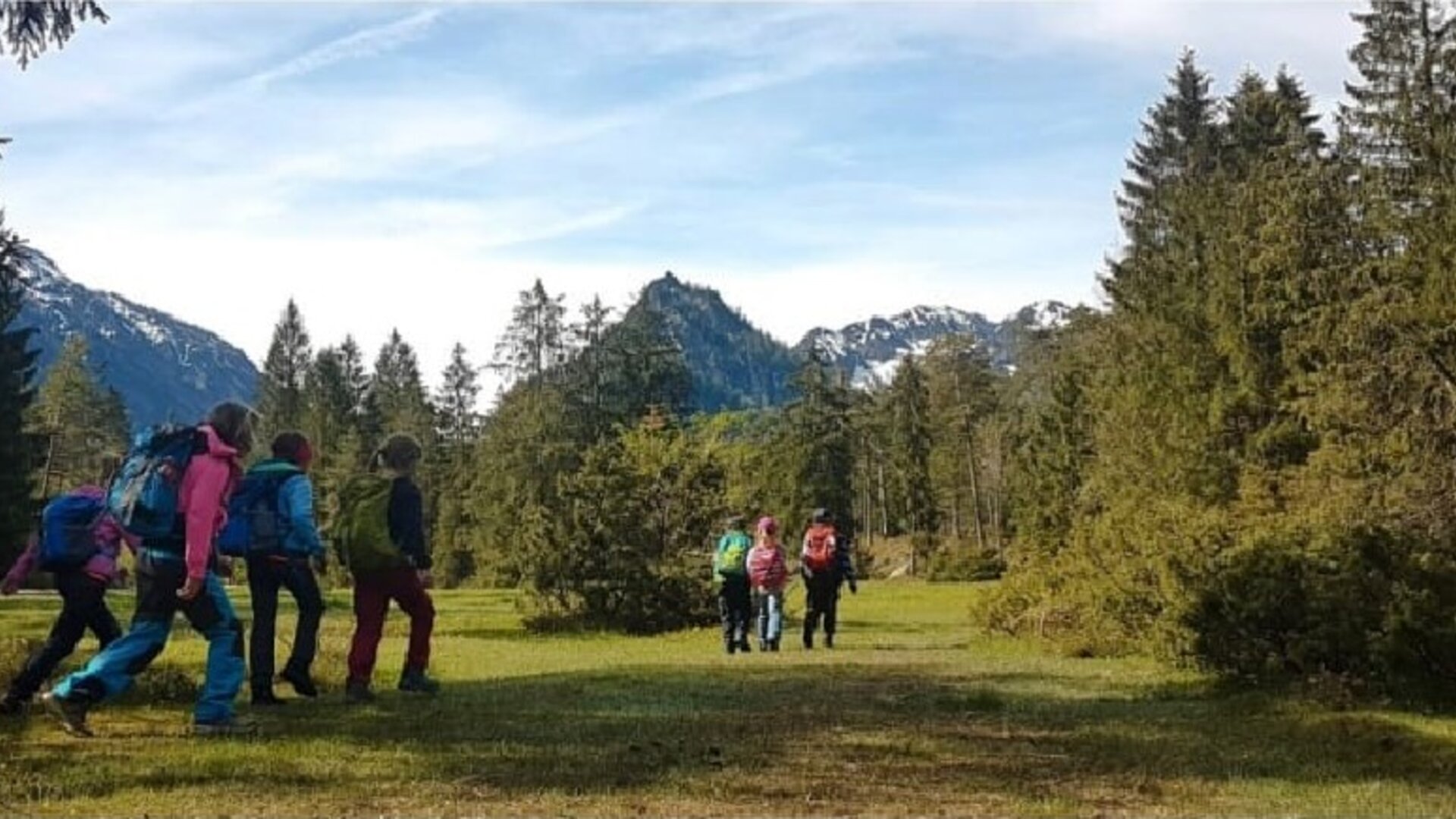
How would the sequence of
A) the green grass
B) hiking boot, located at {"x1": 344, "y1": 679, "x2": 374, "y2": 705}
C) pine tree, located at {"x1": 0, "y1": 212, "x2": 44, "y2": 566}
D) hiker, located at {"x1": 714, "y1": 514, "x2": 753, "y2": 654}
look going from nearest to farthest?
1. the green grass
2. hiking boot, located at {"x1": 344, "y1": 679, "x2": 374, "y2": 705}
3. hiker, located at {"x1": 714, "y1": 514, "x2": 753, "y2": 654}
4. pine tree, located at {"x1": 0, "y1": 212, "x2": 44, "y2": 566}

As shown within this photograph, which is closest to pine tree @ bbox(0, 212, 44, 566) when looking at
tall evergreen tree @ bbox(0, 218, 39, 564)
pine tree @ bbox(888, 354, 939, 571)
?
tall evergreen tree @ bbox(0, 218, 39, 564)

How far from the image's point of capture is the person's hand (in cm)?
885

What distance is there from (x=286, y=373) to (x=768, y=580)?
9853 centimetres

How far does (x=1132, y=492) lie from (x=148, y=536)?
2850cm

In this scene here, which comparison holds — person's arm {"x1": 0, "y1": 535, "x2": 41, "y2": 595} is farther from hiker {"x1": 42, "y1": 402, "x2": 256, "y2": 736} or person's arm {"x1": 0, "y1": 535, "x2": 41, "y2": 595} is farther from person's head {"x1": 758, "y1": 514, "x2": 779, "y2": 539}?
person's head {"x1": 758, "y1": 514, "x2": 779, "y2": 539}

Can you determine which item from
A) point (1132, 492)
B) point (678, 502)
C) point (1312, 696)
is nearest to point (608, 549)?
point (678, 502)

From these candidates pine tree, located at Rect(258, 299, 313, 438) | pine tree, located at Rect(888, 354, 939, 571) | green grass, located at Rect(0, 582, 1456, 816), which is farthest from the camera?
pine tree, located at Rect(258, 299, 313, 438)

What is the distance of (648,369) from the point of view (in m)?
92.8

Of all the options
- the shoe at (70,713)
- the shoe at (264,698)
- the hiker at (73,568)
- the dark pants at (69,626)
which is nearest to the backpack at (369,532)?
the shoe at (264,698)

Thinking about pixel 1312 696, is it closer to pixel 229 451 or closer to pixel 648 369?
Result: pixel 229 451

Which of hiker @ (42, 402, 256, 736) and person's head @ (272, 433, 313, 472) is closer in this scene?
hiker @ (42, 402, 256, 736)

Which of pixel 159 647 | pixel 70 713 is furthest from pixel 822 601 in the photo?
pixel 70 713

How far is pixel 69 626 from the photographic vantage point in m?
10.1

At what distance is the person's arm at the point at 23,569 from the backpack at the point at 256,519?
1.49 meters
